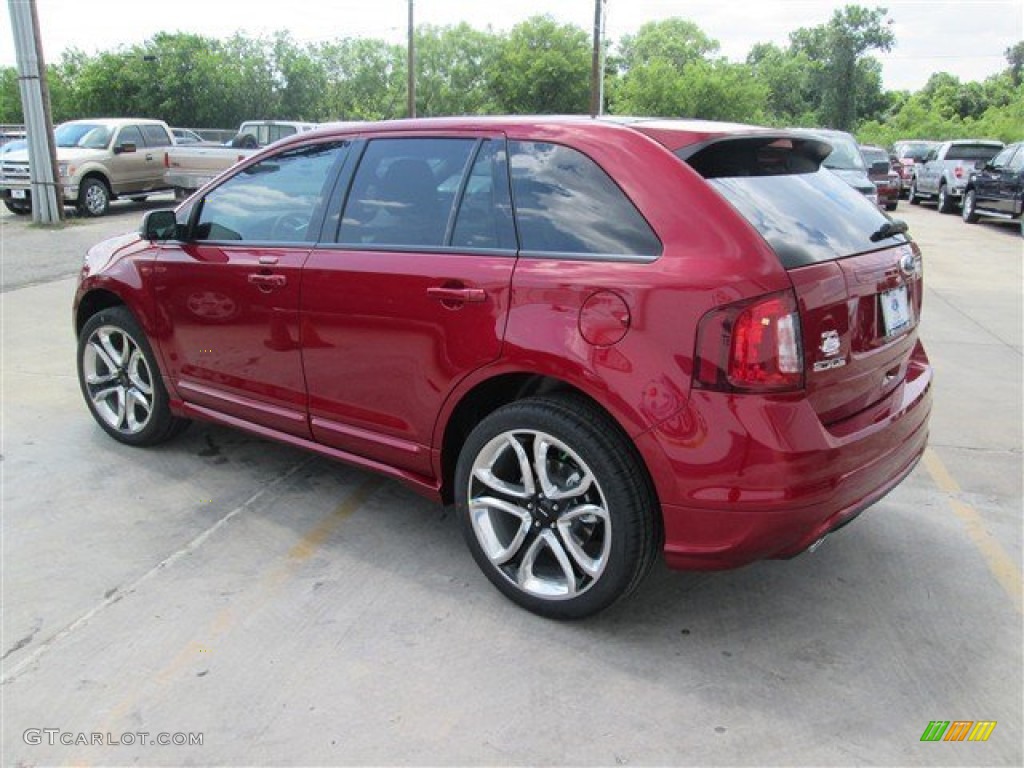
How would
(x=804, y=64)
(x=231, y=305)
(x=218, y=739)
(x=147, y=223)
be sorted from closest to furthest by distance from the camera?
(x=218, y=739) → (x=231, y=305) → (x=147, y=223) → (x=804, y=64)

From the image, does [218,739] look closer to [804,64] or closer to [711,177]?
[711,177]

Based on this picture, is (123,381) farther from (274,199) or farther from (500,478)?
(500,478)

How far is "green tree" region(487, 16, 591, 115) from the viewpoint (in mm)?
62062

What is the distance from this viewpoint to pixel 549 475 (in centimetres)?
304

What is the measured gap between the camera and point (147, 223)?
4277 millimetres

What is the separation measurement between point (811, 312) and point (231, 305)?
2.61 m

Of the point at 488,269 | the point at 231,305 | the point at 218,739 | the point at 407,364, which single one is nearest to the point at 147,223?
the point at 231,305

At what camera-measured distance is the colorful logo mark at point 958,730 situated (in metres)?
2.56

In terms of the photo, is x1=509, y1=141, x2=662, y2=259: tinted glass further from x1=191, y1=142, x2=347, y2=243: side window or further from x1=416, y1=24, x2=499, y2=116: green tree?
x1=416, y1=24, x2=499, y2=116: green tree

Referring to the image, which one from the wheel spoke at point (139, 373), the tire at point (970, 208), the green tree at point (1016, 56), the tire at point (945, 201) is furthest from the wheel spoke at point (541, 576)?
the green tree at point (1016, 56)

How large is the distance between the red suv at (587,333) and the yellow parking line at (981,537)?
75 centimetres

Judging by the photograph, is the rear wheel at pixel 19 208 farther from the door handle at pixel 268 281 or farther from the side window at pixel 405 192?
the side window at pixel 405 192

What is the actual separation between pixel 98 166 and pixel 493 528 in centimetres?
1696

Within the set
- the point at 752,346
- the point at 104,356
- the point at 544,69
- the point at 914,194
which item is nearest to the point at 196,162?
the point at 104,356
